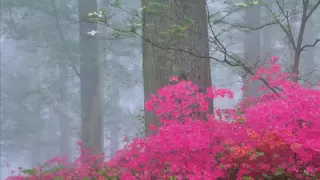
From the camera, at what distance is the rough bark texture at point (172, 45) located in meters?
4.82

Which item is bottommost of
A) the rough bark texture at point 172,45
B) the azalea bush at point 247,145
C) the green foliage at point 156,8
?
the azalea bush at point 247,145

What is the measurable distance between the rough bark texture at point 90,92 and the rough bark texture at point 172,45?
752 cm

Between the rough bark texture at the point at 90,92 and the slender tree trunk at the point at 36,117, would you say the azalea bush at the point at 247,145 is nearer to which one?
the rough bark texture at the point at 90,92

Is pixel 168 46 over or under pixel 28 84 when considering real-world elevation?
under

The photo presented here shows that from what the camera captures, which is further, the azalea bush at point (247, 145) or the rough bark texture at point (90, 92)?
the rough bark texture at point (90, 92)

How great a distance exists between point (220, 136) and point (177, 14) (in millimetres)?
2060

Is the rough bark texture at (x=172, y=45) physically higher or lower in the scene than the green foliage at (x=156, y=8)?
lower

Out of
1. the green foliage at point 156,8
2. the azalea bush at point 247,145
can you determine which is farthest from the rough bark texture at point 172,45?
the azalea bush at point 247,145

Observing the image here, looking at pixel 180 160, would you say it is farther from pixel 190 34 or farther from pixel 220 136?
pixel 190 34

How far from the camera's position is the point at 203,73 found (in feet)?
16.1

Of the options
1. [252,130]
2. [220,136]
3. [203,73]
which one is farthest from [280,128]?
[203,73]

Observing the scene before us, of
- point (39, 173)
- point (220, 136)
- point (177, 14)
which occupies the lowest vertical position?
point (39, 173)

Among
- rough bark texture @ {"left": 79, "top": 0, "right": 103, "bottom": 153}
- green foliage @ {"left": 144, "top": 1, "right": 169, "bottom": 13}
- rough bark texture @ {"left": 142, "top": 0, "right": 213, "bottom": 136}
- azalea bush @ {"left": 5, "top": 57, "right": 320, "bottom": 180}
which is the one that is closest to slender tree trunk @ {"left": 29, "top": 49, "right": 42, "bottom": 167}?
rough bark texture @ {"left": 79, "top": 0, "right": 103, "bottom": 153}

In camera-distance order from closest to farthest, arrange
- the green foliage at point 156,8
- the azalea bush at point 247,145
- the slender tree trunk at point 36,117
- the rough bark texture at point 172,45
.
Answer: the azalea bush at point 247,145, the green foliage at point 156,8, the rough bark texture at point 172,45, the slender tree trunk at point 36,117
